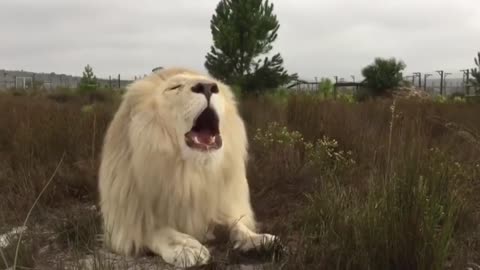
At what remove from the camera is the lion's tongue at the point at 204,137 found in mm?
3012

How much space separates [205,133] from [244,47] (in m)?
12.3

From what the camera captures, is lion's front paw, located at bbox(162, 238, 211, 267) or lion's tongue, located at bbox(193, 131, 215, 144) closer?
lion's front paw, located at bbox(162, 238, 211, 267)

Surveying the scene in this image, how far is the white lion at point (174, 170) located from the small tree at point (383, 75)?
2116 cm

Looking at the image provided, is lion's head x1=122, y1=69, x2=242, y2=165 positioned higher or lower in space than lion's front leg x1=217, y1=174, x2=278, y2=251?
higher

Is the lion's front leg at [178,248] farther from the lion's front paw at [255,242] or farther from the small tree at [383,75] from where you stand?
the small tree at [383,75]

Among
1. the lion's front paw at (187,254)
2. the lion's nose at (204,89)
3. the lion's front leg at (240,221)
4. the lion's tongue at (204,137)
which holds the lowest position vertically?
the lion's front paw at (187,254)

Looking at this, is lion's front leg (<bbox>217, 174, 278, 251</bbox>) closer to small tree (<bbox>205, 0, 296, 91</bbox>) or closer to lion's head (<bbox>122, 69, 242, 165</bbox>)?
lion's head (<bbox>122, 69, 242, 165</bbox>)

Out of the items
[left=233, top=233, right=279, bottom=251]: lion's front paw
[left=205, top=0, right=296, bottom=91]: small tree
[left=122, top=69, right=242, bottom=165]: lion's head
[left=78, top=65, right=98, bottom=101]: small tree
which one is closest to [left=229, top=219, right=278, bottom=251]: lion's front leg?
[left=233, top=233, right=279, bottom=251]: lion's front paw

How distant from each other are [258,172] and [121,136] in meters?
2.00

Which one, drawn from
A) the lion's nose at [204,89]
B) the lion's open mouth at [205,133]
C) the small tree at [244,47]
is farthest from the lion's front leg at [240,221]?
the small tree at [244,47]

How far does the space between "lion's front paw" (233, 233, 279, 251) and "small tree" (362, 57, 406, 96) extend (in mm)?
21280

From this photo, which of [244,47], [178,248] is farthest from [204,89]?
[244,47]

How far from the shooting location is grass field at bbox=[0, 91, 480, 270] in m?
2.62

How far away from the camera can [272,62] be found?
1542cm
